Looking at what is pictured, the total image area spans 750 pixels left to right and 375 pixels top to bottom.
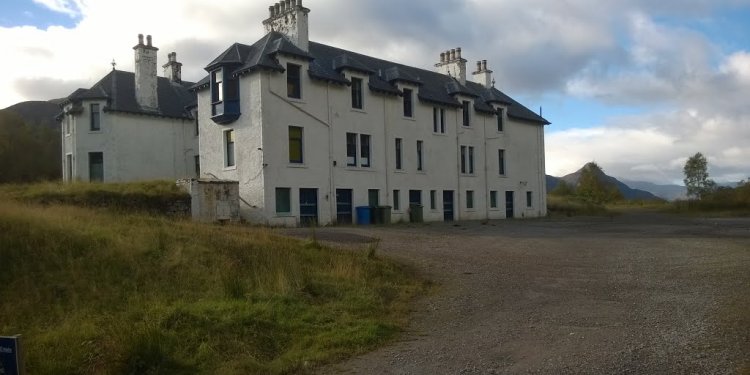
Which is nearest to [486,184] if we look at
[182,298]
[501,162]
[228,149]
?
[501,162]

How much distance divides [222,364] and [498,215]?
36.6 m

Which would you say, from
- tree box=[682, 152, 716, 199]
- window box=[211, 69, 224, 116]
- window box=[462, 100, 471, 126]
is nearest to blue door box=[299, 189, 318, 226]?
window box=[211, 69, 224, 116]

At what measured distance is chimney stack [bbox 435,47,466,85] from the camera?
45.6 metres

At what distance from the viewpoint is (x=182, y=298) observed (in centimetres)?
1119

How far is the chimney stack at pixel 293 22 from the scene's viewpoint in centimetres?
3222

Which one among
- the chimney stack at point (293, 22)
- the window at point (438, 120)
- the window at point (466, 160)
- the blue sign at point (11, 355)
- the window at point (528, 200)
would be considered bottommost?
the blue sign at point (11, 355)

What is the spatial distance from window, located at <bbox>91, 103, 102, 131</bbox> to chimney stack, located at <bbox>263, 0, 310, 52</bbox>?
505 inches

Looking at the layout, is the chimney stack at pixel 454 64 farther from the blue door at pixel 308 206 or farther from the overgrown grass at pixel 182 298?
the overgrown grass at pixel 182 298

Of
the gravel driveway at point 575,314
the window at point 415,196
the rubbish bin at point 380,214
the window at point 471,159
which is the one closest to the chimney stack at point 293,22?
the rubbish bin at point 380,214

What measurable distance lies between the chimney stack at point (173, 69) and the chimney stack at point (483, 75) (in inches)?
884

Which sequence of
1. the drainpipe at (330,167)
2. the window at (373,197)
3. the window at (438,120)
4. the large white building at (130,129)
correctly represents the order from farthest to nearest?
the window at (438,120) < the large white building at (130,129) < the window at (373,197) < the drainpipe at (330,167)

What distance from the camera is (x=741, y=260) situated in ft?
52.6

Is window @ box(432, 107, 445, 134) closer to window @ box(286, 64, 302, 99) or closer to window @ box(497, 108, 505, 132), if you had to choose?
window @ box(497, 108, 505, 132)

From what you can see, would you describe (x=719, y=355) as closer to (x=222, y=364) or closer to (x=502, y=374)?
(x=502, y=374)
